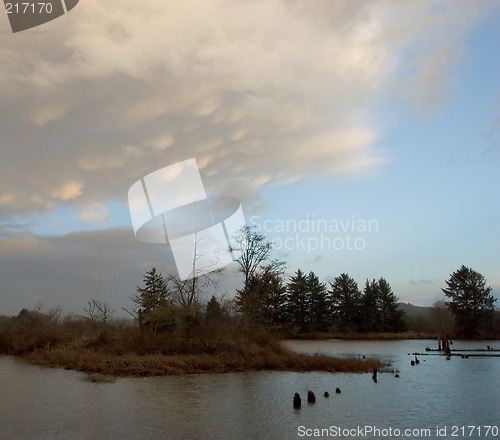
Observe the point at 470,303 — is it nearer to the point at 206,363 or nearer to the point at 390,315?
the point at 390,315

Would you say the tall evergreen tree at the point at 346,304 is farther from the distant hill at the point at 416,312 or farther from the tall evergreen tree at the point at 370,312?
the distant hill at the point at 416,312

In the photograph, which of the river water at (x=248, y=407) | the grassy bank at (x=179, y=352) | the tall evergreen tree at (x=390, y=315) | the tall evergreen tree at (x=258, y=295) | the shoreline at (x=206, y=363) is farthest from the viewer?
the tall evergreen tree at (x=390, y=315)

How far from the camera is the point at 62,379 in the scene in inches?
1002

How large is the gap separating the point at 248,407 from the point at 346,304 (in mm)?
58556

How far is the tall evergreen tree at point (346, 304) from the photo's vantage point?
7288 cm

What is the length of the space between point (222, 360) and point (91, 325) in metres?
16.4

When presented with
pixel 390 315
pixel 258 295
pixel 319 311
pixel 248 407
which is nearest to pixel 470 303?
pixel 390 315

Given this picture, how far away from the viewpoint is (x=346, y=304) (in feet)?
241

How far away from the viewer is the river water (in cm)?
1345

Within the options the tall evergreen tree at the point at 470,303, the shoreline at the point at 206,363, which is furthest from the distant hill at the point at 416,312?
the shoreline at the point at 206,363

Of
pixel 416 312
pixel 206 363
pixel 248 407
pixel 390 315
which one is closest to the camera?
pixel 248 407

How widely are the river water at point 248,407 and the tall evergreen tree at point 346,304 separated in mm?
45369

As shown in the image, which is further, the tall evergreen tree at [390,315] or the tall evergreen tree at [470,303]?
the tall evergreen tree at [390,315]

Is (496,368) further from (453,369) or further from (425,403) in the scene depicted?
(425,403)
